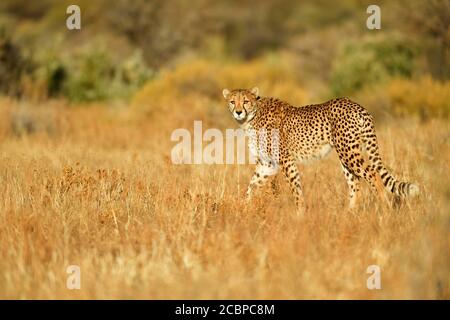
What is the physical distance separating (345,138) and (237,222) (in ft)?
5.75

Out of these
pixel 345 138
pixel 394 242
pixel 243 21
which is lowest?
pixel 394 242

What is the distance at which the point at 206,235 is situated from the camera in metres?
5.44

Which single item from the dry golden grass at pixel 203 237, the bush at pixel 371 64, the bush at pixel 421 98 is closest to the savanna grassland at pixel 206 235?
the dry golden grass at pixel 203 237

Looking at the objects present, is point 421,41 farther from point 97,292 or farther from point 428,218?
point 97,292

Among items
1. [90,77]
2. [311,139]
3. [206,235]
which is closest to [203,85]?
[90,77]

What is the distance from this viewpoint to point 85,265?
15.9 ft

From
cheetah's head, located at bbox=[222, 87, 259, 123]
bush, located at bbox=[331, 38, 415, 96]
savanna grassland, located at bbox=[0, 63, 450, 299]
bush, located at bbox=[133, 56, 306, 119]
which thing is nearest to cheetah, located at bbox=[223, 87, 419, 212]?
cheetah's head, located at bbox=[222, 87, 259, 123]

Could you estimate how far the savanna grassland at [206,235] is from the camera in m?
4.57

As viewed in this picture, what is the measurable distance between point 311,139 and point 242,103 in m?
0.76

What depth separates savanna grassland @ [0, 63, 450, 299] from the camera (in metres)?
4.57

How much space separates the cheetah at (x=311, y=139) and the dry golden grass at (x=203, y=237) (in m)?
0.21

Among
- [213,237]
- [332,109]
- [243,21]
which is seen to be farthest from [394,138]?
[243,21]

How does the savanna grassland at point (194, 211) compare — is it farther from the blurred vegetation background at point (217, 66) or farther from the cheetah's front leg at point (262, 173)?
the cheetah's front leg at point (262, 173)

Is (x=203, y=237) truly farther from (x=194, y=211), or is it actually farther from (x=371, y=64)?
(x=371, y=64)
